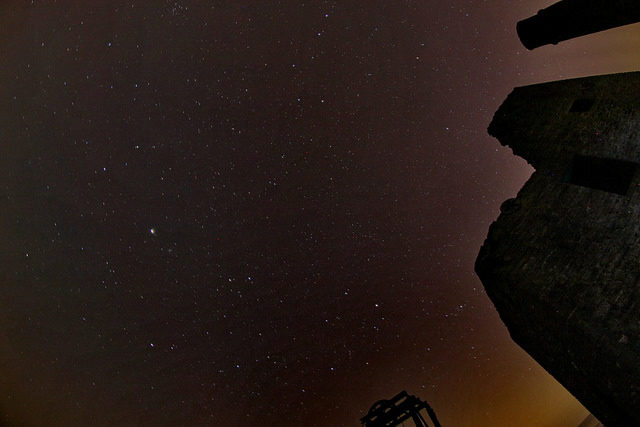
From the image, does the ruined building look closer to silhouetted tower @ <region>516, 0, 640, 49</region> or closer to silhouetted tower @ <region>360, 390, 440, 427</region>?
silhouetted tower @ <region>516, 0, 640, 49</region>

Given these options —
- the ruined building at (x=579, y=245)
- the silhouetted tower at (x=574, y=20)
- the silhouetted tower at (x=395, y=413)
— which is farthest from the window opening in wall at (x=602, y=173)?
the silhouetted tower at (x=395, y=413)

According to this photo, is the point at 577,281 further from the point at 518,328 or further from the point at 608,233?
the point at 518,328

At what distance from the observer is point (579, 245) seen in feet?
13.1

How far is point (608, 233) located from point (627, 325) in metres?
1.02

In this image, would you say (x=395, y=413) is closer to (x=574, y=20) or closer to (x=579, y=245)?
(x=579, y=245)

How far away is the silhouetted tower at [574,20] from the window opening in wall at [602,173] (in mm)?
1761

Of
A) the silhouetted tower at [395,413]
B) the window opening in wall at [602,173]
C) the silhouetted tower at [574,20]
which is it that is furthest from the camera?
the silhouetted tower at [395,413]

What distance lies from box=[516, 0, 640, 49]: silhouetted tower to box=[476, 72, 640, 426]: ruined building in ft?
2.16

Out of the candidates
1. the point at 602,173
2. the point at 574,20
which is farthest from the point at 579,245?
the point at 574,20

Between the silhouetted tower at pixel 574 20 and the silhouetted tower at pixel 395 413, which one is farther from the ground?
the silhouetted tower at pixel 574 20

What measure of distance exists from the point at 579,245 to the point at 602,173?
0.95 m

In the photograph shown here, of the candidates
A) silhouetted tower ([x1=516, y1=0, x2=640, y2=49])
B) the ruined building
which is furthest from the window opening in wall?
silhouetted tower ([x1=516, y1=0, x2=640, y2=49])

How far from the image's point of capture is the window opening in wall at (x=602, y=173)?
156 inches

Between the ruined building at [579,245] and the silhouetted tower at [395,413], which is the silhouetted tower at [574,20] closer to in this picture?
the ruined building at [579,245]
